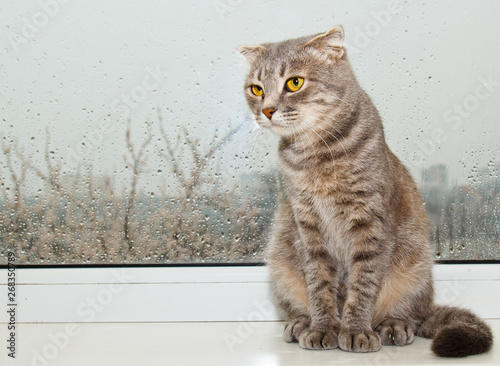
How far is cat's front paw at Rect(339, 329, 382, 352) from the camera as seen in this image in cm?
135

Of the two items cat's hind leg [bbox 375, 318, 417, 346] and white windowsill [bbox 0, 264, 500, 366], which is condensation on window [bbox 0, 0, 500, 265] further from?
cat's hind leg [bbox 375, 318, 417, 346]

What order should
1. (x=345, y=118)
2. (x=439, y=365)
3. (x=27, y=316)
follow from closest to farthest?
(x=439, y=365) < (x=345, y=118) < (x=27, y=316)

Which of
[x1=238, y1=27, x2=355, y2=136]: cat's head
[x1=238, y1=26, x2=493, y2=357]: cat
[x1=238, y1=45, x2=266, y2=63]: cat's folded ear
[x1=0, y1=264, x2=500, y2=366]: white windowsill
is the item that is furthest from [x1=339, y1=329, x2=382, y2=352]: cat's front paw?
[x1=238, y1=45, x2=266, y2=63]: cat's folded ear

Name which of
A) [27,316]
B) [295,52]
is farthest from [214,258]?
[295,52]

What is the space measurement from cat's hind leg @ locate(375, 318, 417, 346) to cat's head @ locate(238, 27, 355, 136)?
591 millimetres

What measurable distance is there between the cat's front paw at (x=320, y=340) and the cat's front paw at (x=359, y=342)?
0.03 m

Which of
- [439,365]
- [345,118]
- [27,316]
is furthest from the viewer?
[27,316]

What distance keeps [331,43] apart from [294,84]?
6.2 inches

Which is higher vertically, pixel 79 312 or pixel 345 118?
pixel 345 118

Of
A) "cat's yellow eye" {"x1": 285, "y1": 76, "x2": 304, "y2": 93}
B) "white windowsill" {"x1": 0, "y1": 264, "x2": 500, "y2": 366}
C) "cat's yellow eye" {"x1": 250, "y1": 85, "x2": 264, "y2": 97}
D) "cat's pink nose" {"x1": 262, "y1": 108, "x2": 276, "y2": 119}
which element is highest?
"cat's yellow eye" {"x1": 285, "y1": 76, "x2": 304, "y2": 93}

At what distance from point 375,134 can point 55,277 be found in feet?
3.93

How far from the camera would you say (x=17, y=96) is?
1921 mm

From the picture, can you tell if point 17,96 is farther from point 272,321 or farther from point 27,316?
point 272,321

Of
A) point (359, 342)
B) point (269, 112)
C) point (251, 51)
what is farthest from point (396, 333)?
point (251, 51)
